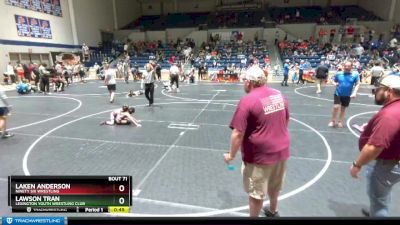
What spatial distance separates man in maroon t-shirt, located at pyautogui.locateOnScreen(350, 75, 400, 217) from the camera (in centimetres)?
A: 282

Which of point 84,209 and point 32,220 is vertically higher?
point 32,220

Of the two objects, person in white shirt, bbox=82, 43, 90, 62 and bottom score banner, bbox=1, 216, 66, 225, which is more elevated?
person in white shirt, bbox=82, 43, 90, 62

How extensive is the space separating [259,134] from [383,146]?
1.24 meters

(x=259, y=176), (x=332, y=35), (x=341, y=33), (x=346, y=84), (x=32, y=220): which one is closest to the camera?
(x=32, y=220)

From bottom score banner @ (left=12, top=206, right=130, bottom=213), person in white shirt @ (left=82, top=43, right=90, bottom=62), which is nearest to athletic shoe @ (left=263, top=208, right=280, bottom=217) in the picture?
bottom score banner @ (left=12, top=206, right=130, bottom=213)

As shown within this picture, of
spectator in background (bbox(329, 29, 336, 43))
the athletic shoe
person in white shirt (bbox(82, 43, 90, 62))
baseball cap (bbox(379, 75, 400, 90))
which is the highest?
spectator in background (bbox(329, 29, 336, 43))

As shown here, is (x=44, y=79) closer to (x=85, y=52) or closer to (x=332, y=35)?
(x=85, y=52)

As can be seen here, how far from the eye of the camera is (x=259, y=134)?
322 cm

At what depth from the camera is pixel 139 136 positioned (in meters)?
7.78

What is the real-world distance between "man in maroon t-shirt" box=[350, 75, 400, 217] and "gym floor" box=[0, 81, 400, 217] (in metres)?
0.82

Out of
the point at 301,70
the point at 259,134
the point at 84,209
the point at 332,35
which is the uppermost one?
the point at 332,35

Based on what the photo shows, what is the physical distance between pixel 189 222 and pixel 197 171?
4.43 metres

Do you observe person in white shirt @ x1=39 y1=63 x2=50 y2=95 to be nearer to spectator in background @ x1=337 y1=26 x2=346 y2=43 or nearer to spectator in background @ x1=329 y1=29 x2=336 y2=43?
spectator in background @ x1=329 y1=29 x2=336 y2=43

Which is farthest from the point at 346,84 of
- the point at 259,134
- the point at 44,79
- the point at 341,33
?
the point at 341,33
